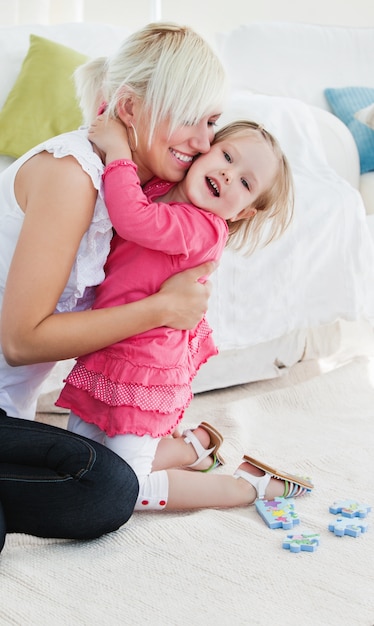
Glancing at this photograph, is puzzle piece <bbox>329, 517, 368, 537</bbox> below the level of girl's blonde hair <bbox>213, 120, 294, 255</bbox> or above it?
below

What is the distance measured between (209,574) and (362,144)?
6.41 ft

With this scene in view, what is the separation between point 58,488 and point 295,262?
1.03m

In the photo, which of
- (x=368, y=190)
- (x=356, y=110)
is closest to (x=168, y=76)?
(x=368, y=190)

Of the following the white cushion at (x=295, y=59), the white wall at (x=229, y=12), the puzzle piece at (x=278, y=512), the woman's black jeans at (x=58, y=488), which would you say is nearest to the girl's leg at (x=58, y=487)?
the woman's black jeans at (x=58, y=488)

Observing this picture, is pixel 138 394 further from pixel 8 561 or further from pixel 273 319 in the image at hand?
pixel 273 319

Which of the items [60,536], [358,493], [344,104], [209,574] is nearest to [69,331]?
[60,536]

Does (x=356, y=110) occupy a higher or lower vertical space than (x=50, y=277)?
lower

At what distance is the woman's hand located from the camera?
4.59ft

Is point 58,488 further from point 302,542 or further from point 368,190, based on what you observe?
point 368,190

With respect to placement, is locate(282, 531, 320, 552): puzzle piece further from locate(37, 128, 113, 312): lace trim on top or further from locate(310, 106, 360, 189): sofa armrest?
locate(310, 106, 360, 189): sofa armrest

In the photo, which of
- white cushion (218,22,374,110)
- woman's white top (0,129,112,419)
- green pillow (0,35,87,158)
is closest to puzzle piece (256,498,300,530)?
woman's white top (0,129,112,419)

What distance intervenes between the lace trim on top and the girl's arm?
0.01 metres

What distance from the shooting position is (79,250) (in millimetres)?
1365

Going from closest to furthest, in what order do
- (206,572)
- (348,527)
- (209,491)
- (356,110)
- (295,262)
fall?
(206,572), (348,527), (209,491), (295,262), (356,110)
